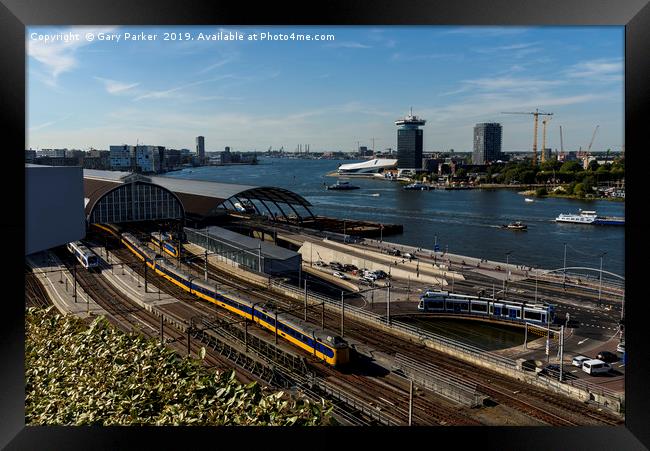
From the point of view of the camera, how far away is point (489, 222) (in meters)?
23.3

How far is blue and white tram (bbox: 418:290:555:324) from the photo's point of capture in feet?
31.0

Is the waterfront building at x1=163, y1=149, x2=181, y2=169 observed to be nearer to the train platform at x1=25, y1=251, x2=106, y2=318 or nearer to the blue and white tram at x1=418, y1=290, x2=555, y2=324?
the train platform at x1=25, y1=251, x2=106, y2=318

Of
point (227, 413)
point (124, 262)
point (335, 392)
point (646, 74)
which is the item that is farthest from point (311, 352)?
point (124, 262)

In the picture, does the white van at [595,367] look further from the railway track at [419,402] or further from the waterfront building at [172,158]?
the waterfront building at [172,158]

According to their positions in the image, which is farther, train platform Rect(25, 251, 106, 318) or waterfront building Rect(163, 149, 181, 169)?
waterfront building Rect(163, 149, 181, 169)

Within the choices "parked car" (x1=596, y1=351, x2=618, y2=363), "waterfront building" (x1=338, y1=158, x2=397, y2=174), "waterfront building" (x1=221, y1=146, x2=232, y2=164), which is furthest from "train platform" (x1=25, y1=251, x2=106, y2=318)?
"waterfront building" (x1=221, y1=146, x2=232, y2=164)

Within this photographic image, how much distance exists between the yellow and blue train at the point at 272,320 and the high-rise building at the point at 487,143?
53.8 m

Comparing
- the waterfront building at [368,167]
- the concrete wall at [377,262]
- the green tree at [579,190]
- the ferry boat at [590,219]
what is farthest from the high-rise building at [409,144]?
the concrete wall at [377,262]

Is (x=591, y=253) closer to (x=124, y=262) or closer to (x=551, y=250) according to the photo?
(x=551, y=250)

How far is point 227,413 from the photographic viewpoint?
301cm

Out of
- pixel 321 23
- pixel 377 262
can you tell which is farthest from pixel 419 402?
pixel 377 262

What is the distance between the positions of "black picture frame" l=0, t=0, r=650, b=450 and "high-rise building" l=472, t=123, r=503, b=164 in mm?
59884

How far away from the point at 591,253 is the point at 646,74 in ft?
52.0

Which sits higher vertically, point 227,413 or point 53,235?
point 53,235
